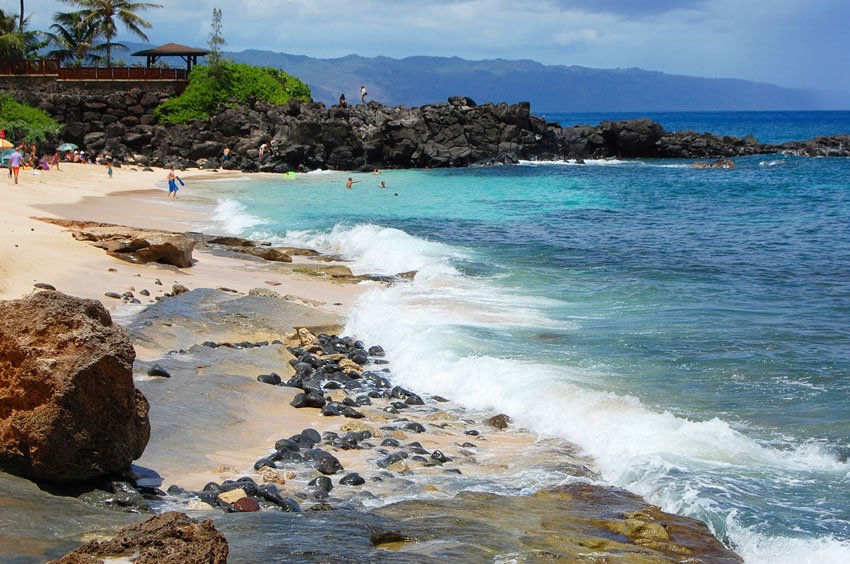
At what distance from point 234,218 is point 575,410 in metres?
21.6

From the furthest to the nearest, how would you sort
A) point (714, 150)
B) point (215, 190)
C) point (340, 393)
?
point (714, 150) → point (215, 190) → point (340, 393)

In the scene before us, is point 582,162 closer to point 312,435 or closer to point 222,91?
point 222,91

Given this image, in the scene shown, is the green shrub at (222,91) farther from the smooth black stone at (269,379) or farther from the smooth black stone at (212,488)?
the smooth black stone at (212,488)

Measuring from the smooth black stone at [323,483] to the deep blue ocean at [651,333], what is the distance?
2.63m

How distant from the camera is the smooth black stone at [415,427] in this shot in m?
9.80

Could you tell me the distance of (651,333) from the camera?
14.3m

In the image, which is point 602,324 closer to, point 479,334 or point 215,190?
point 479,334

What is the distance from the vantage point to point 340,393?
11.1 meters

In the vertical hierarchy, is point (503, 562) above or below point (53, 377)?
below

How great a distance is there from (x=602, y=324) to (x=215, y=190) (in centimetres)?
2855

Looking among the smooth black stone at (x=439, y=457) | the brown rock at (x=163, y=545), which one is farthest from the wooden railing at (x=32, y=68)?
the brown rock at (x=163, y=545)

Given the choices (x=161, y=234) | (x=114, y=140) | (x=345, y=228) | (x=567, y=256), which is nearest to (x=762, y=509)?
(x=161, y=234)

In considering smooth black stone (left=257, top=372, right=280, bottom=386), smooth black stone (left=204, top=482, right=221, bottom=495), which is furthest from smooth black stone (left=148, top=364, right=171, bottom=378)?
smooth black stone (left=204, top=482, right=221, bottom=495)

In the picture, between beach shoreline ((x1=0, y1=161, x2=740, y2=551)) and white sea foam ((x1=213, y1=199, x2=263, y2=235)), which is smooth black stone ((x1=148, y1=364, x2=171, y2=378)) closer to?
beach shoreline ((x1=0, y1=161, x2=740, y2=551))
